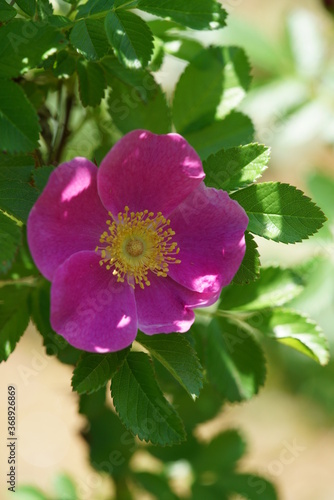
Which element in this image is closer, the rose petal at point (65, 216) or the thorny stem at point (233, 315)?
the rose petal at point (65, 216)

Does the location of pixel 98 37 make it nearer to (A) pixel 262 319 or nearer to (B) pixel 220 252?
(B) pixel 220 252

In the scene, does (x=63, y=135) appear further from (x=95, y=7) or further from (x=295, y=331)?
(x=295, y=331)

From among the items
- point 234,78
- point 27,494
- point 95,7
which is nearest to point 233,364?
point 234,78

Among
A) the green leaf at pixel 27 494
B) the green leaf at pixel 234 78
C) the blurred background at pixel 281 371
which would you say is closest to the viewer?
the green leaf at pixel 234 78

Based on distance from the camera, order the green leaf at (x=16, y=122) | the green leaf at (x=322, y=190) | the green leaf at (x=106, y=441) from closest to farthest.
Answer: the green leaf at (x=16, y=122), the green leaf at (x=106, y=441), the green leaf at (x=322, y=190)

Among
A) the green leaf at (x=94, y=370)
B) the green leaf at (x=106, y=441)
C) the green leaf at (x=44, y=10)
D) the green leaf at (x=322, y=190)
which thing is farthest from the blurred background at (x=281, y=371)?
the green leaf at (x=44, y=10)

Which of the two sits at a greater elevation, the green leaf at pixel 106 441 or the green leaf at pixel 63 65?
the green leaf at pixel 63 65

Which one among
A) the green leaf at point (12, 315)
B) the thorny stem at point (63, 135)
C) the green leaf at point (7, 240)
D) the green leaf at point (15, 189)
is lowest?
the green leaf at point (12, 315)

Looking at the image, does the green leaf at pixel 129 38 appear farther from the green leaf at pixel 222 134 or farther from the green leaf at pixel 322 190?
the green leaf at pixel 322 190
